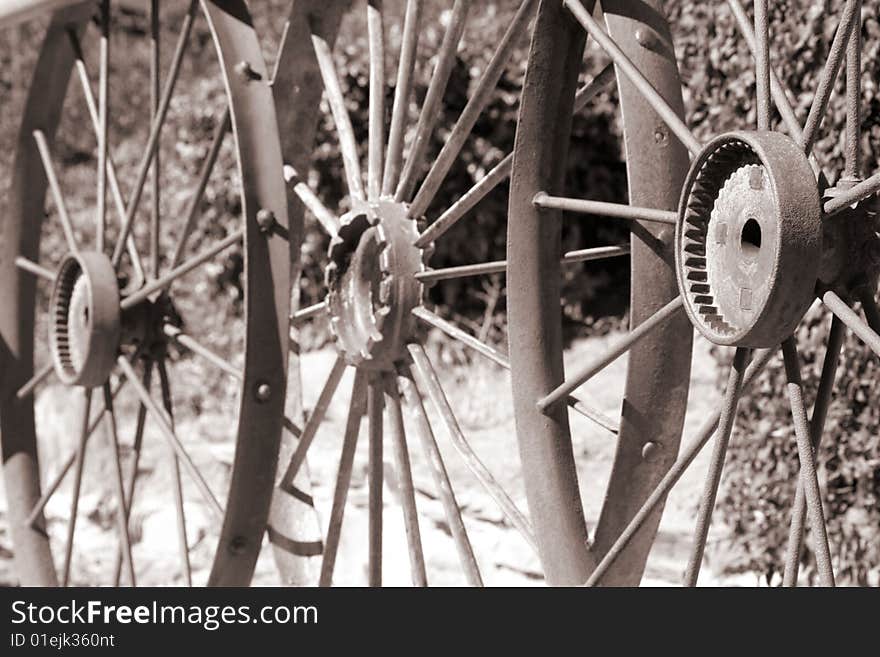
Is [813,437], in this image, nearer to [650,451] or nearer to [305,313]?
[650,451]

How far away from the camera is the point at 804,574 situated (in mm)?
3637

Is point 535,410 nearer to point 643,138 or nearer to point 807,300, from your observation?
point 643,138

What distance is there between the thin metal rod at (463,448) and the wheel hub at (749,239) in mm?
713

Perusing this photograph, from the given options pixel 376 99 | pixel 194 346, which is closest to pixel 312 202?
pixel 376 99

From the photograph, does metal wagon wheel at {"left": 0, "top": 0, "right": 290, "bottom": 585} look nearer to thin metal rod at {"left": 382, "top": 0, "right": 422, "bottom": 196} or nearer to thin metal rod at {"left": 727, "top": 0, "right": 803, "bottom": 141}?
thin metal rod at {"left": 382, "top": 0, "right": 422, "bottom": 196}

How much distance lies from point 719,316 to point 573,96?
59 cm

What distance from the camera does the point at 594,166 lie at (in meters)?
6.32

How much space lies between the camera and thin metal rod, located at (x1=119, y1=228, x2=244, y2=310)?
309cm

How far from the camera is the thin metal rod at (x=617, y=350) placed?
2.09 metres

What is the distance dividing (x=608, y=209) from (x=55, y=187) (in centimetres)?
213

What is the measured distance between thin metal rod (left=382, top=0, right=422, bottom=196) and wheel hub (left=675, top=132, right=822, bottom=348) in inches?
40.3

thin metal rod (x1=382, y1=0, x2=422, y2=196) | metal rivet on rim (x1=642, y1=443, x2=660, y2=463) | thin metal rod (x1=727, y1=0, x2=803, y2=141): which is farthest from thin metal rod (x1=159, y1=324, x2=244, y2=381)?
thin metal rod (x1=727, y1=0, x2=803, y2=141)

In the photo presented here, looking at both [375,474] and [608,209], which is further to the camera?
[375,474]
